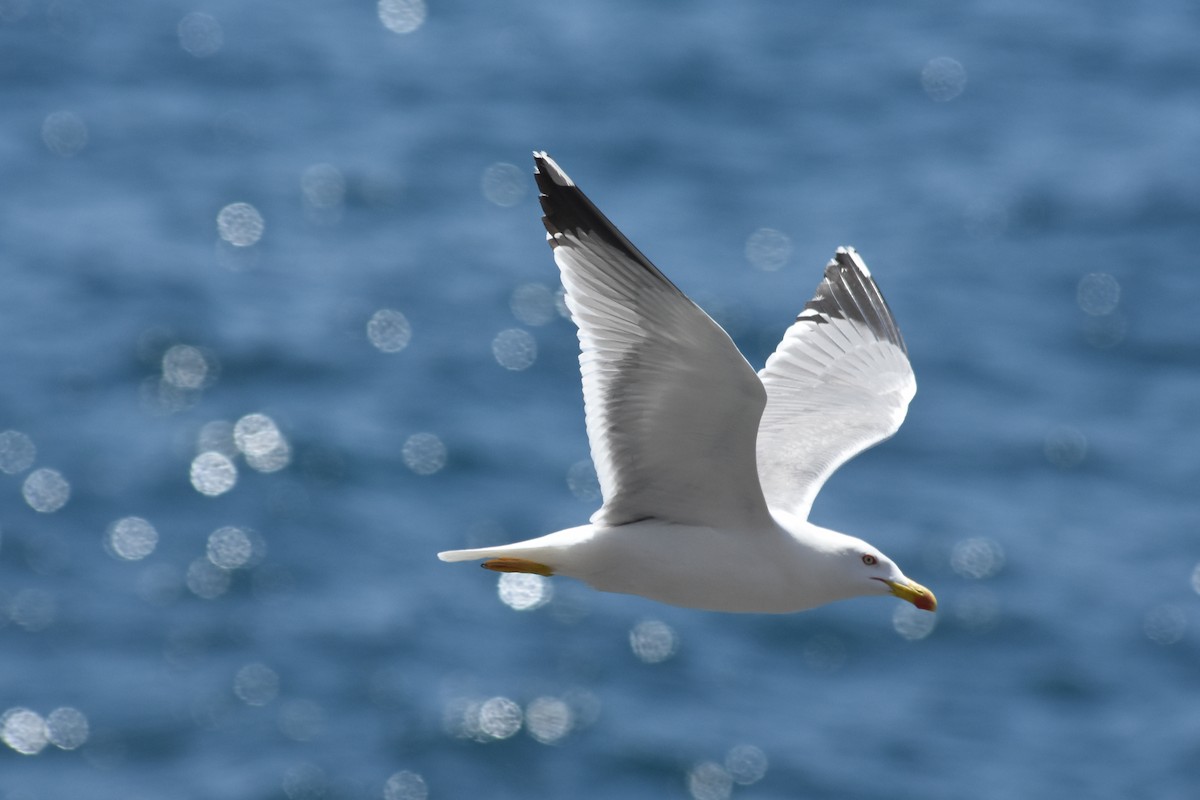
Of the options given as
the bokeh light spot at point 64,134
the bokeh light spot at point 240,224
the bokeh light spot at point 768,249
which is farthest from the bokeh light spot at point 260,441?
the bokeh light spot at point 768,249

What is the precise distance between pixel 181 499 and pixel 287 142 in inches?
346

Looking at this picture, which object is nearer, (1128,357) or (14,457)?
(14,457)

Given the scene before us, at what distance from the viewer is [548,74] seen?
35250 millimetres

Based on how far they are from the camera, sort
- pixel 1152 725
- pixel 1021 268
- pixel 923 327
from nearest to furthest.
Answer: pixel 1152 725 < pixel 923 327 < pixel 1021 268

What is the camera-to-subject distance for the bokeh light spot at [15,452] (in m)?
27.5

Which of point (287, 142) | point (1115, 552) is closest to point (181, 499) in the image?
point (287, 142)

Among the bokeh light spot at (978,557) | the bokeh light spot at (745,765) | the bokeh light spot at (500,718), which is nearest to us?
the bokeh light spot at (745,765)

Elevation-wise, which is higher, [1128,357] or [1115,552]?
[1128,357]

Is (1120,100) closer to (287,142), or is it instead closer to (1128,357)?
(1128,357)

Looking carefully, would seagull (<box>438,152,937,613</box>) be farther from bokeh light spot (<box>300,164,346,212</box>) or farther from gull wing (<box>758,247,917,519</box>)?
bokeh light spot (<box>300,164,346,212</box>)

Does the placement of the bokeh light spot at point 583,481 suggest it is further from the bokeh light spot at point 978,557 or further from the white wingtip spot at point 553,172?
the white wingtip spot at point 553,172

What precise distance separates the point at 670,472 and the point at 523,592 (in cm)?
1814

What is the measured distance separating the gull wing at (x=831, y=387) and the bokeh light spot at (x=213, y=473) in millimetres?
16771

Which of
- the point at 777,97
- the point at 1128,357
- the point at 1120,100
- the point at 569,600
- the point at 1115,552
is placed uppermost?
the point at 1120,100
